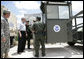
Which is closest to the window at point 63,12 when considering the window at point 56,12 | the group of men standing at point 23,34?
the window at point 56,12

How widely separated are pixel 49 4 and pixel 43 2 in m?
0.34

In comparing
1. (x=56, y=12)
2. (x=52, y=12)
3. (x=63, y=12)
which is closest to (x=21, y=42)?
(x=52, y=12)

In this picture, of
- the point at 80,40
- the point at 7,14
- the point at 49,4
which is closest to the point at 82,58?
the point at 80,40

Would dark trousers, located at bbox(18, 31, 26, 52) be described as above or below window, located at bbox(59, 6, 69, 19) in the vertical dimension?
below

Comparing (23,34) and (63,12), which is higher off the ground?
(63,12)

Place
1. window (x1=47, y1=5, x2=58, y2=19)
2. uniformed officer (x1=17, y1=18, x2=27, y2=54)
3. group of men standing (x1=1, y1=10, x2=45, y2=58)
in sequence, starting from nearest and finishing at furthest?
1. group of men standing (x1=1, y1=10, x2=45, y2=58)
2. uniformed officer (x1=17, y1=18, x2=27, y2=54)
3. window (x1=47, y1=5, x2=58, y2=19)

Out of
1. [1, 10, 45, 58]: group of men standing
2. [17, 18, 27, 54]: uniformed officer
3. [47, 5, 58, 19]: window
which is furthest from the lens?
[47, 5, 58, 19]: window

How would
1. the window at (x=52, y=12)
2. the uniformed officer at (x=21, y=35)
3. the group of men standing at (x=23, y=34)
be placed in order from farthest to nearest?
the window at (x=52, y=12) < the uniformed officer at (x=21, y=35) < the group of men standing at (x=23, y=34)

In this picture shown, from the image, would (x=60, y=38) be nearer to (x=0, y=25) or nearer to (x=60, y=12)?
(x=60, y=12)

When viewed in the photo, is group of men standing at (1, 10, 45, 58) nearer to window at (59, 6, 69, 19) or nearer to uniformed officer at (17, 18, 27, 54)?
uniformed officer at (17, 18, 27, 54)

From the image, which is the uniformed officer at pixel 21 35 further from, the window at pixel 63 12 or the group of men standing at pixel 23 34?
the window at pixel 63 12

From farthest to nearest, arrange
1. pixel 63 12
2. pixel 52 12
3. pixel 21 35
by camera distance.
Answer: pixel 63 12 → pixel 52 12 → pixel 21 35

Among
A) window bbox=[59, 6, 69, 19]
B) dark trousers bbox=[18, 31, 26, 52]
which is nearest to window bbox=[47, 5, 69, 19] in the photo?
window bbox=[59, 6, 69, 19]

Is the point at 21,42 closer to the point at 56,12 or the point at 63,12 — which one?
the point at 56,12
